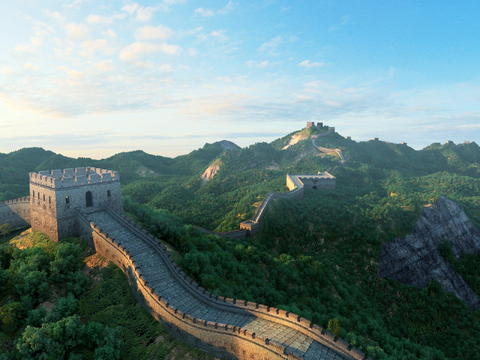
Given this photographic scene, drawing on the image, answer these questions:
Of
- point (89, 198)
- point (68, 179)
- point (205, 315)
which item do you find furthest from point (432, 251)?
point (68, 179)

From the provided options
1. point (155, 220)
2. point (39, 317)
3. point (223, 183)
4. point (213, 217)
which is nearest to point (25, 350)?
point (39, 317)

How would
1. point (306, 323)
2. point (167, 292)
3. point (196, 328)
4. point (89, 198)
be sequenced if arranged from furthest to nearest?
point (89, 198) < point (167, 292) < point (196, 328) < point (306, 323)

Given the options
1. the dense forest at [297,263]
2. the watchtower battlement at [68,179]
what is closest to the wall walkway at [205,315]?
the dense forest at [297,263]

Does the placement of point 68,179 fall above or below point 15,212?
above

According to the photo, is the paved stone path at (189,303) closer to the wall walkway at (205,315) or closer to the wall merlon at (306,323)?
the wall walkway at (205,315)

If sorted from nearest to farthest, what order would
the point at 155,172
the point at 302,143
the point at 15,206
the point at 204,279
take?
the point at 204,279, the point at 15,206, the point at 302,143, the point at 155,172

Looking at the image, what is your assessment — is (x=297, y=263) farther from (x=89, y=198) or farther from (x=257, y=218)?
(x=89, y=198)

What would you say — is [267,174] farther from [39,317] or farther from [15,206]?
[39,317]

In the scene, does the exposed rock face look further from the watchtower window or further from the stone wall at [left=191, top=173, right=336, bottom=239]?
the watchtower window
